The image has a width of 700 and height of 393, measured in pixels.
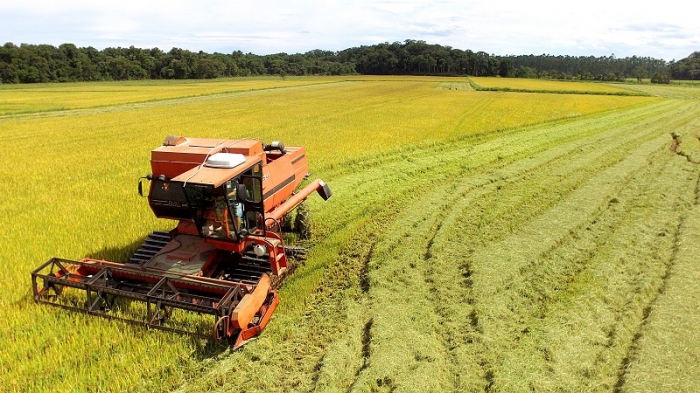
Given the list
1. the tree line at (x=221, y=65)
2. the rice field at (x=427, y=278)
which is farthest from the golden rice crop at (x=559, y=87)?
the rice field at (x=427, y=278)

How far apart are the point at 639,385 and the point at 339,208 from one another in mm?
7280

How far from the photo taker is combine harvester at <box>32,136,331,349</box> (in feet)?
18.6

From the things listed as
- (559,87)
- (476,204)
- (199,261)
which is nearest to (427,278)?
(199,261)

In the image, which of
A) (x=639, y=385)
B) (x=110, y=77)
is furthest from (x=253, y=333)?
(x=110, y=77)

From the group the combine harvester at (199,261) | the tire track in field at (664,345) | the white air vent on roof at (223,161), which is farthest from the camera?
the white air vent on roof at (223,161)

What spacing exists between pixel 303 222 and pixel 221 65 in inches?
3658

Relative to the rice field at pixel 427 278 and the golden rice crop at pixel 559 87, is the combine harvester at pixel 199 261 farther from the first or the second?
the golden rice crop at pixel 559 87

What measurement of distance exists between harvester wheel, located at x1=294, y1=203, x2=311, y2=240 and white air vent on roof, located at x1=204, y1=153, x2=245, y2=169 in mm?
2704

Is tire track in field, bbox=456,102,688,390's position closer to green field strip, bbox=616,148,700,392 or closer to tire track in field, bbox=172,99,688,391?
tire track in field, bbox=172,99,688,391

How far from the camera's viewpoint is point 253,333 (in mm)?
5664

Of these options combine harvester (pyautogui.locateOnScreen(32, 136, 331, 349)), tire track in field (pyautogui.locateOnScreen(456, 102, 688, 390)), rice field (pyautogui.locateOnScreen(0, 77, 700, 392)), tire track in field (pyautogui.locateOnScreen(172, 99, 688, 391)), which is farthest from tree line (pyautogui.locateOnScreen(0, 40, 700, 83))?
tire track in field (pyautogui.locateOnScreen(456, 102, 688, 390))

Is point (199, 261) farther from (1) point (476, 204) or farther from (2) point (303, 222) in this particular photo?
(1) point (476, 204)

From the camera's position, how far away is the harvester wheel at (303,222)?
9.11 meters

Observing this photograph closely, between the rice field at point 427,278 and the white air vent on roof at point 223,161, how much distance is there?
2.17 metres
